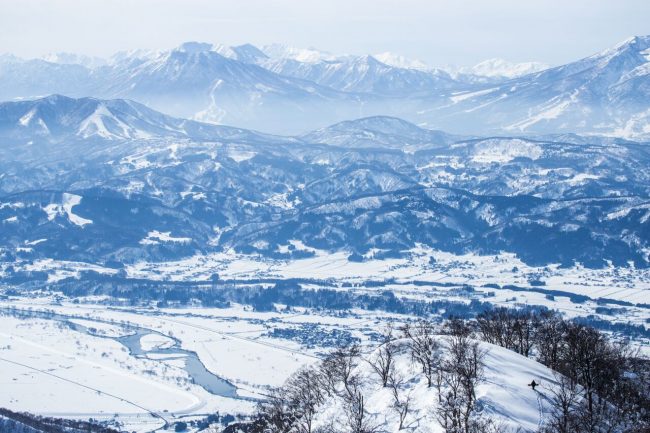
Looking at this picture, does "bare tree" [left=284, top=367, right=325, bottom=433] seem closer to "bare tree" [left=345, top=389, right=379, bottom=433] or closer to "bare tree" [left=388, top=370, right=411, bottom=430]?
"bare tree" [left=345, top=389, right=379, bottom=433]

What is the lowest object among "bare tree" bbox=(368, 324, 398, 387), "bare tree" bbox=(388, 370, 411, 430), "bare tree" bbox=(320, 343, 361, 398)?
"bare tree" bbox=(320, 343, 361, 398)

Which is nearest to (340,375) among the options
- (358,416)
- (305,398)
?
(305,398)

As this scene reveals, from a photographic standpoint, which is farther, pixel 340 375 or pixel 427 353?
pixel 340 375

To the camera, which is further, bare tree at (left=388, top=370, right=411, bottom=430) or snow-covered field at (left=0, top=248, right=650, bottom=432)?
snow-covered field at (left=0, top=248, right=650, bottom=432)

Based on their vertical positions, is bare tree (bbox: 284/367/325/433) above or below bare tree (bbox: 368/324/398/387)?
below

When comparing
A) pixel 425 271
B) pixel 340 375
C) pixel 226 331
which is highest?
pixel 340 375

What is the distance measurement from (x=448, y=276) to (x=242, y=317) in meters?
38.8

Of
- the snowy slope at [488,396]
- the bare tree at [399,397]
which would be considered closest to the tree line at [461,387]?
the bare tree at [399,397]

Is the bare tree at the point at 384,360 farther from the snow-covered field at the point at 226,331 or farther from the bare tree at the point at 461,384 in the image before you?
the bare tree at the point at 461,384

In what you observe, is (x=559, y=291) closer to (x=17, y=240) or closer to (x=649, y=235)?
(x=649, y=235)

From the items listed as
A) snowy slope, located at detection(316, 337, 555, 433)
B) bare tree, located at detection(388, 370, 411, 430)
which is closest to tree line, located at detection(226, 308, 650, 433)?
bare tree, located at detection(388, 370, 411, 430)

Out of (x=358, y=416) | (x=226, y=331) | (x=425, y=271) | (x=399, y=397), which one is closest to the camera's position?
(x=358, y=416)

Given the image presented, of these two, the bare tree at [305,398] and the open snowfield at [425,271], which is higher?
the bare tree at [305,398]

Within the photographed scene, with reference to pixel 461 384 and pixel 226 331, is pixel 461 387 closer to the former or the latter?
pixel 461 384
